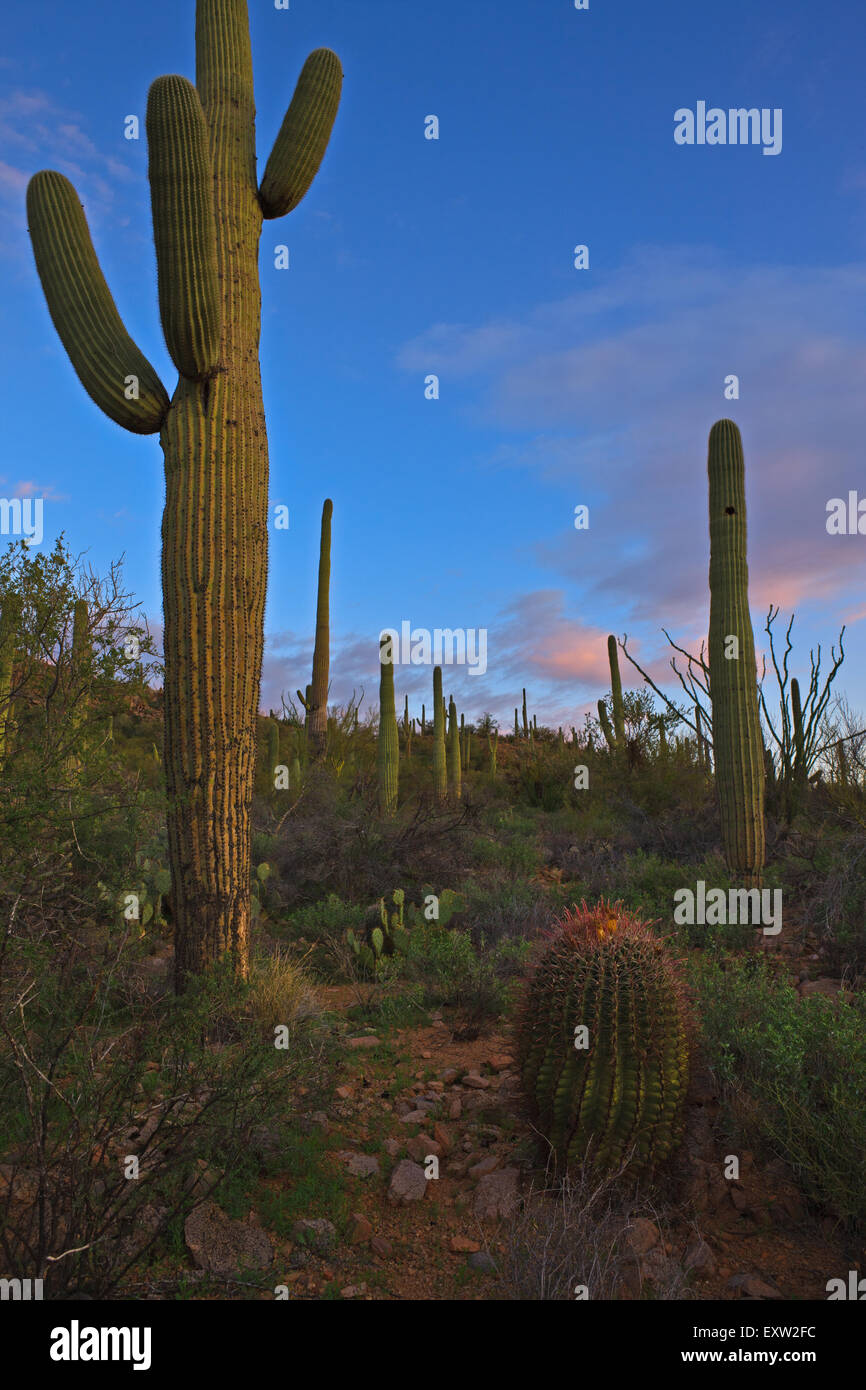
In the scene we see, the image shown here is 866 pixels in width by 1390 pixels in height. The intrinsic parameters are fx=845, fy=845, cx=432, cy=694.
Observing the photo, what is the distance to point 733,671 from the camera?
30.7 feet

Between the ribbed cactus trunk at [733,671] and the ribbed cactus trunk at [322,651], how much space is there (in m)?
8.46

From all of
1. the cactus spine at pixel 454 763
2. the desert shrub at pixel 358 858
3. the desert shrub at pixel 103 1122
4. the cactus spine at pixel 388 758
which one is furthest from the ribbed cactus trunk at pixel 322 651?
the desert shrub at pixel 103 1122

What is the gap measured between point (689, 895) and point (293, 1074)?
196 inches

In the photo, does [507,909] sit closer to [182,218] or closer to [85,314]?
[85,314]

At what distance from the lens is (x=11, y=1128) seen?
378 centimetres

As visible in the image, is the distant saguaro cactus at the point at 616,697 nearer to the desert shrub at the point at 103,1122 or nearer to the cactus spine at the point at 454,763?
the cactus spine at the point at 454,763

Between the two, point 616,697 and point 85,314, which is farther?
point 616,697

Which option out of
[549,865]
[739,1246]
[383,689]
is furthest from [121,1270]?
[383,689]

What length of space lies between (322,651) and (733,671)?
29.3ft

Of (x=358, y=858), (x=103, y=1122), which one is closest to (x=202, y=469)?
(x=103, y=1122)

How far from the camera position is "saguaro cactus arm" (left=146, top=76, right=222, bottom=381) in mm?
5414

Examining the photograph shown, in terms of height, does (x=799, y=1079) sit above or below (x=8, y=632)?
below
